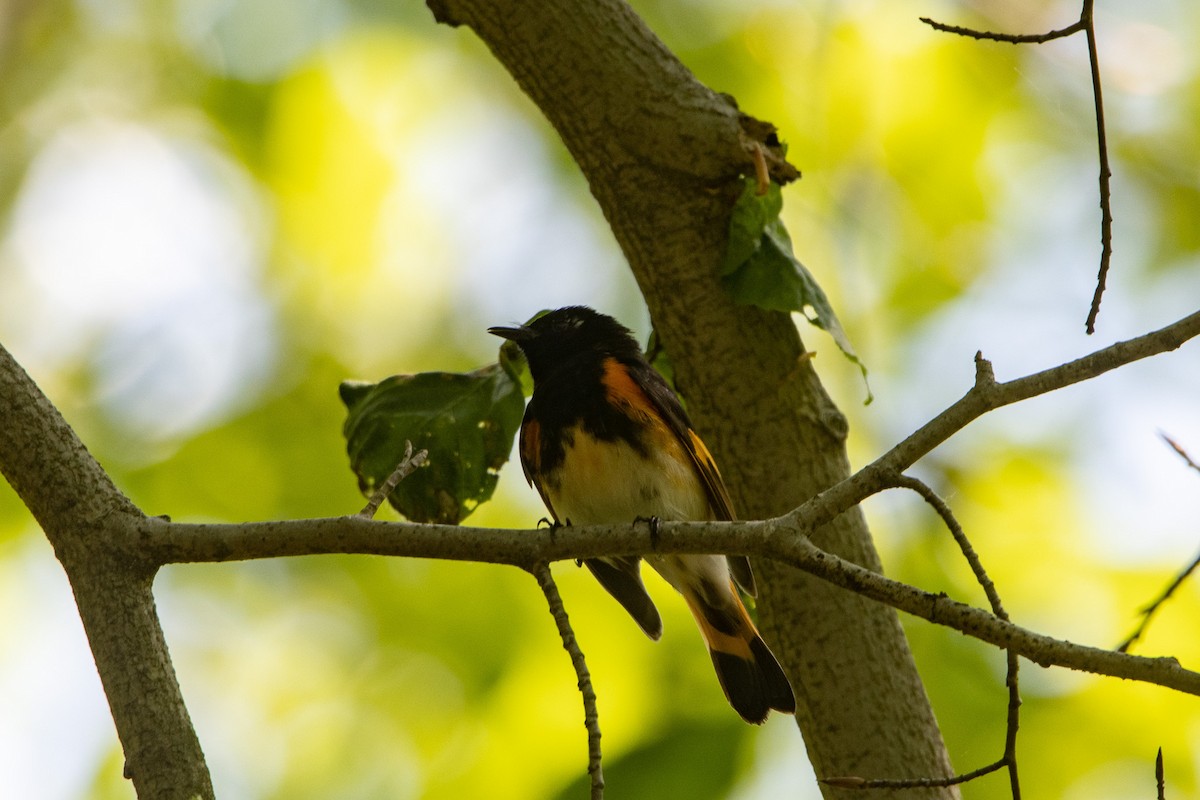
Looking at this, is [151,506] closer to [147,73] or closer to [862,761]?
[147,73]

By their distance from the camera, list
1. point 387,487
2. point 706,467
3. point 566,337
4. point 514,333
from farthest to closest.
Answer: point 566,337 < point 514,333 < point 706,467 < point 387,487

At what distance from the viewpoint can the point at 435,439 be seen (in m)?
3.51

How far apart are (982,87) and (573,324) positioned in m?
2.70

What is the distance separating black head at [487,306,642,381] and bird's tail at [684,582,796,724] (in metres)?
0.94

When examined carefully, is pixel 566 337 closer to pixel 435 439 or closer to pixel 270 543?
pixel 435 439

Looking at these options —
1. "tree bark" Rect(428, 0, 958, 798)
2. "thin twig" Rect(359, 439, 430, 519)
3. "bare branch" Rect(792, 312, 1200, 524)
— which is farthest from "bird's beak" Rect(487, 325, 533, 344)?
"bare branch" Rect(792, 312, 1200, 524)

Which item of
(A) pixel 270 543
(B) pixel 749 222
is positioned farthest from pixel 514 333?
(A) pixel 270 543

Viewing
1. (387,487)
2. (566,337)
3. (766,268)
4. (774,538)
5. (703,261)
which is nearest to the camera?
(774,538)

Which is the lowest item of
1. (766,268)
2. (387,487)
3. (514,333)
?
(387,487)

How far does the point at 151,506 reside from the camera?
555 centimetres

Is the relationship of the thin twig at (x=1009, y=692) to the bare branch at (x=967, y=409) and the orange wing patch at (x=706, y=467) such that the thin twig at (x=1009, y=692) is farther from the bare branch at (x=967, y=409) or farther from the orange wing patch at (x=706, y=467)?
the orange wing patch at (x=706, y=467)

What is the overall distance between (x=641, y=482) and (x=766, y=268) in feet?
2.83

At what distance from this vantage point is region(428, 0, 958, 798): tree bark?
132 inches

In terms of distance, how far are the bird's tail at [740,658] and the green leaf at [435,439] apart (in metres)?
0.96
